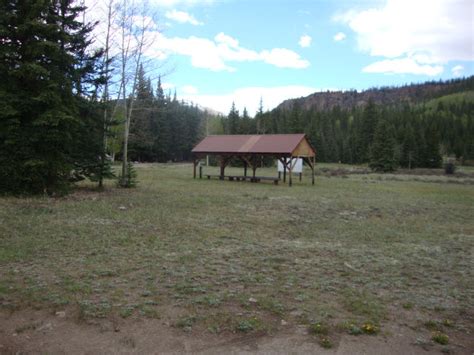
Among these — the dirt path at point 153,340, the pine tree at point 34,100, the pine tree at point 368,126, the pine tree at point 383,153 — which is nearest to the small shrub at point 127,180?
the pine tree at point 34,100

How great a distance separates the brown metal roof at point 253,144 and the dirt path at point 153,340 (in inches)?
832

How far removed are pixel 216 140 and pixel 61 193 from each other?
17393 mm

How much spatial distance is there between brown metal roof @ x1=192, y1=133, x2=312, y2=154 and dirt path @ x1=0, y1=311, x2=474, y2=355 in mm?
21122

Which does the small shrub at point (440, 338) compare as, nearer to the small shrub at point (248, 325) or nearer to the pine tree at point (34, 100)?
the small shrub at point (248, 325)

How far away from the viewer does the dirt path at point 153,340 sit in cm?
377

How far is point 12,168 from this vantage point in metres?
12.8

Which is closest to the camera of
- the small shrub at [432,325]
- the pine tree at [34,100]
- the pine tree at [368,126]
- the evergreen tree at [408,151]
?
the small shrub at [432,325]

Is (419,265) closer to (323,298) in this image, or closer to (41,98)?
(323,298)

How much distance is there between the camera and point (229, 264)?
682 cm

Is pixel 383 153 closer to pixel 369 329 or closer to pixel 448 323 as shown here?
pixel 448 323

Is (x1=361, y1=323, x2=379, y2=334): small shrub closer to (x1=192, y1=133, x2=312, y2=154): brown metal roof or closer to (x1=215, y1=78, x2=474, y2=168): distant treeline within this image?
(x1=192, y1=133, x2=312, y2=154): brown metal roof

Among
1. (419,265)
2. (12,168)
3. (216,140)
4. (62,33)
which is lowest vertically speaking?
(419,265)

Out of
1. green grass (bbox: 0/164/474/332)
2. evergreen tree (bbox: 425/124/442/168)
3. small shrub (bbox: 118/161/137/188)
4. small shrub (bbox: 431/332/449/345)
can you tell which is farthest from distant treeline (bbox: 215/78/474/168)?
small shrub (bbox: 431/332/449/345)

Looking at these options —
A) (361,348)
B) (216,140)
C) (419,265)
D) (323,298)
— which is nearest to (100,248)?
(323,298)
